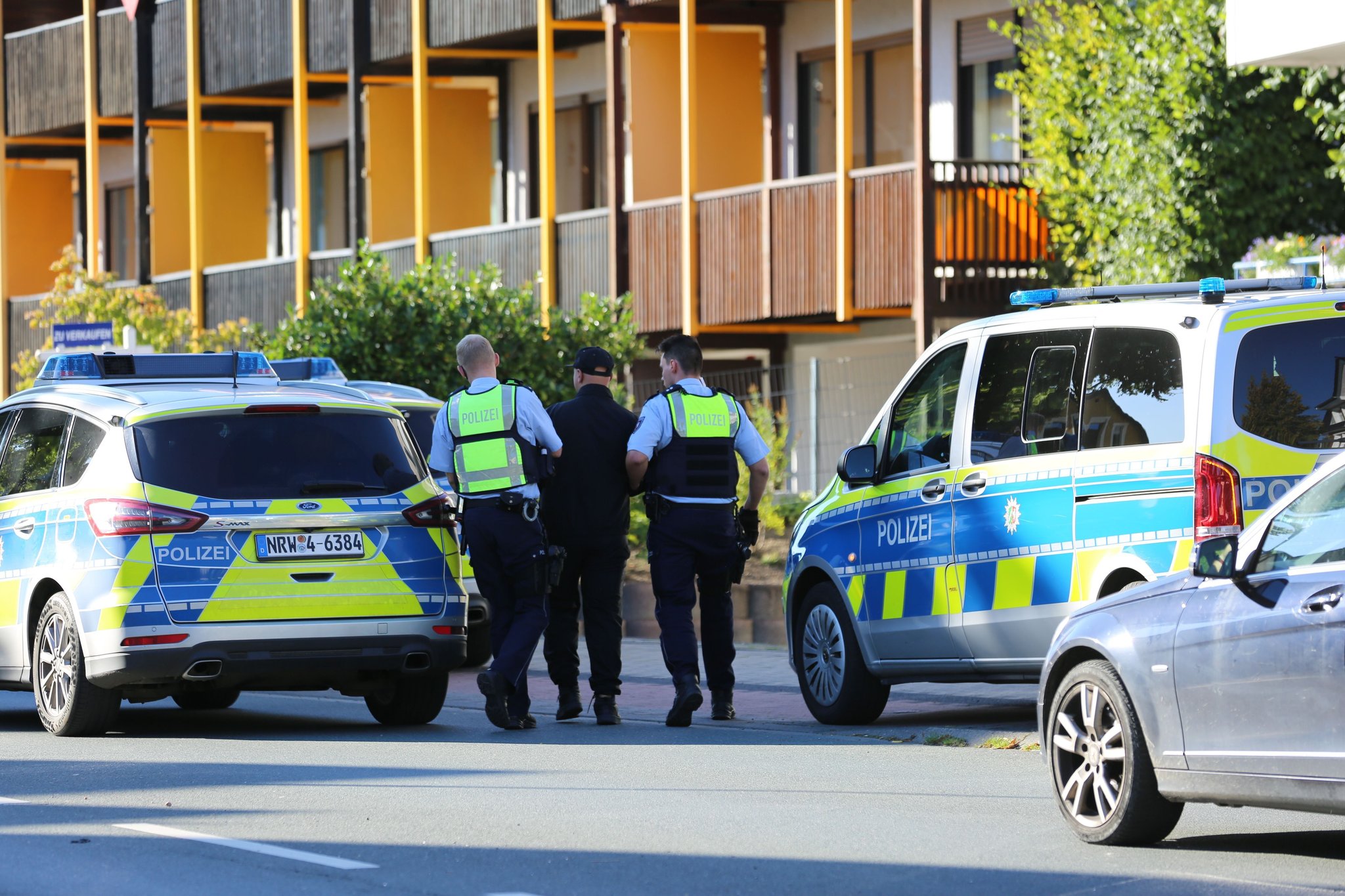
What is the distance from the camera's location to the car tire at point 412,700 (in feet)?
39.1

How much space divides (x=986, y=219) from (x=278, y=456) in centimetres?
1224

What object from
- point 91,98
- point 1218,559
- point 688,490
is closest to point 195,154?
point 91,98

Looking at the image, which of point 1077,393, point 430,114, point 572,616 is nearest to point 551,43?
point 430,114

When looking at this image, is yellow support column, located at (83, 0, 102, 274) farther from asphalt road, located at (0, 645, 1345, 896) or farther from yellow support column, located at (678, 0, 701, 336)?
asphalt road, located at (0, 645, 1345, 896)

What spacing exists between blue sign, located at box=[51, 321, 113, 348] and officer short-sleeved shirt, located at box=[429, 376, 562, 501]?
10657 millimetres

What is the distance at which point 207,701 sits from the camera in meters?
13.5

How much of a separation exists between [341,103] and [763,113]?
9.15 meters

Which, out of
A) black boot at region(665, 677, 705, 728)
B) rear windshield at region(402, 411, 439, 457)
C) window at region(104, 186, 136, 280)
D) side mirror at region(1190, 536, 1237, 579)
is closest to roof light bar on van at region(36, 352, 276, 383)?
rear windshield at region(402, 411, 439, 457)

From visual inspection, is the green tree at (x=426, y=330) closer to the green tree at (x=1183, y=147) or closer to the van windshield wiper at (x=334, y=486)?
the green tree at (x=1183, y=147)

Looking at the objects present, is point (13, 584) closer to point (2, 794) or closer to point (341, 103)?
point (2, 794)

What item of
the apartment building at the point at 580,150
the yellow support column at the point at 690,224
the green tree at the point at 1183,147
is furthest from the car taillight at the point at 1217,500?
the yellow support column at the point at 690,224

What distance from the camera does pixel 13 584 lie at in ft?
38.7

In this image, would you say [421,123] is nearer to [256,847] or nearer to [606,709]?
[606,709]

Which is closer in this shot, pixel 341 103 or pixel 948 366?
pixel 948 366
